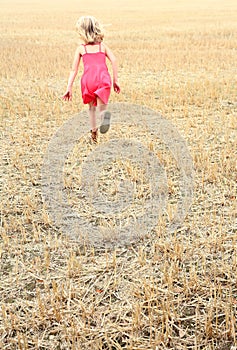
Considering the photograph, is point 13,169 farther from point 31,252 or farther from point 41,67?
point 41,67

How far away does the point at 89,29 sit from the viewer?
5129 mm

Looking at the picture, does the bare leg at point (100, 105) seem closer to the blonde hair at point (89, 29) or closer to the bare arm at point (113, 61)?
the bare arm at point (113, 61)

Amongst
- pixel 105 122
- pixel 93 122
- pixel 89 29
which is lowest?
pixel 93 122

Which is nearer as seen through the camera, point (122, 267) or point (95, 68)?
point (122, 267)

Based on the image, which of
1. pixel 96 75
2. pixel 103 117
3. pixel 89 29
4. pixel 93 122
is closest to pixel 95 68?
pixel 96 75

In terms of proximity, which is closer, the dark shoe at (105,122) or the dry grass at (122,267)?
the dry grass at (122,267)

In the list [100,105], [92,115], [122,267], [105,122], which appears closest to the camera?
[122,267]

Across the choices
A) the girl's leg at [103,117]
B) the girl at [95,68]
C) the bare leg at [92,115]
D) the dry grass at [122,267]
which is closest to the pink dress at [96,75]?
the girl at [95,68]

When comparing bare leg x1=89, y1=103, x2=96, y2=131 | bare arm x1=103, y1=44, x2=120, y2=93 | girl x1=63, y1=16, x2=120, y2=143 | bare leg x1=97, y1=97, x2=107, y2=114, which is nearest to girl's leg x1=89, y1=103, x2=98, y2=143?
bare leg x1=89, y1=103, x2=96, y2=131

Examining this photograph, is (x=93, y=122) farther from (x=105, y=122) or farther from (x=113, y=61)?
(x=113, y=61)

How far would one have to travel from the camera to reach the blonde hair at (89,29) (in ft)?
16.7

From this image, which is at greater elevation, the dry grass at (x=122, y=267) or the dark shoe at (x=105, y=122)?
the dark shoe at (x=105, y=122)

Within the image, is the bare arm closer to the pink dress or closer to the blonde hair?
the pink dress

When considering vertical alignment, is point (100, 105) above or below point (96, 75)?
below
